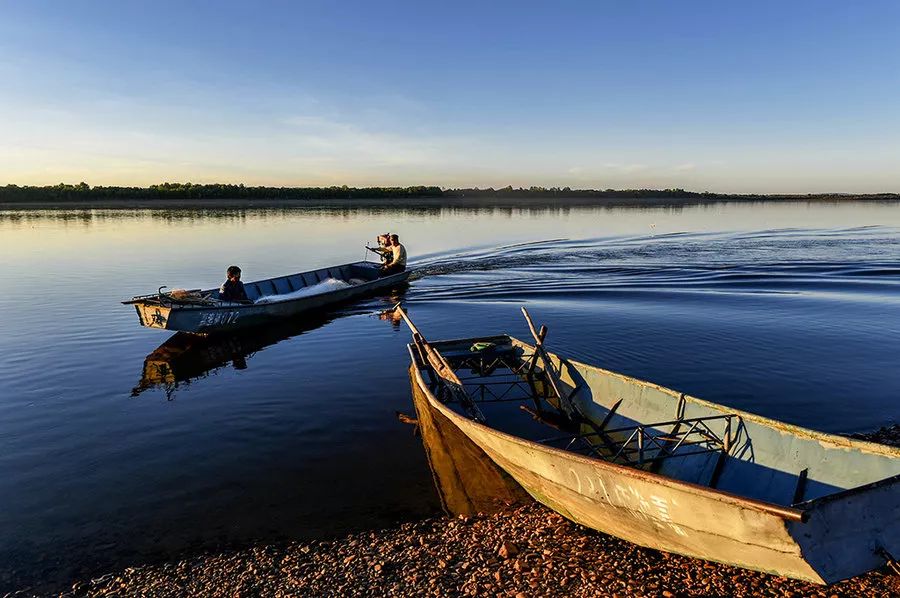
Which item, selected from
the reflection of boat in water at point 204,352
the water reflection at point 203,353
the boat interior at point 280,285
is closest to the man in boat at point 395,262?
the boat interior at point 280,285

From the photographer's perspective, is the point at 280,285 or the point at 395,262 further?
the point at 395,262

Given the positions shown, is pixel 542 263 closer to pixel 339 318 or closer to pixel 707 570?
pixel 339 318

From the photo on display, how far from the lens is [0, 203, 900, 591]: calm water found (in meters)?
9.32

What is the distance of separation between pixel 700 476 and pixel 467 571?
14.4ft

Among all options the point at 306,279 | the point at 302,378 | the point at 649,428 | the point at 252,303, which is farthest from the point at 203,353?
the point at 649,428

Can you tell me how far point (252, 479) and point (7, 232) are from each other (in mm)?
70721

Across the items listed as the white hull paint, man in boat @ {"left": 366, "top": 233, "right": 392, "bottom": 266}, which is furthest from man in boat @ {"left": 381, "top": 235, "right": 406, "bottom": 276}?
the white hull paint

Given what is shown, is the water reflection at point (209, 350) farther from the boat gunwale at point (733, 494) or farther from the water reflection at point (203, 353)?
the boat gunwale at point (733, 494)

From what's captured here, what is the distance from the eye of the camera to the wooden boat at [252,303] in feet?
60.7

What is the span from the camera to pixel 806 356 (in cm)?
1762

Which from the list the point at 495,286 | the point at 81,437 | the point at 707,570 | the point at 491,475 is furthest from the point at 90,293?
the point at 707,570

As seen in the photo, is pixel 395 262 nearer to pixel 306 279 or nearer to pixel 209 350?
pixel 306 279

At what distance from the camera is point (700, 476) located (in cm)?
889

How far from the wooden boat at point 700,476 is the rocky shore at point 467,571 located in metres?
0.41
